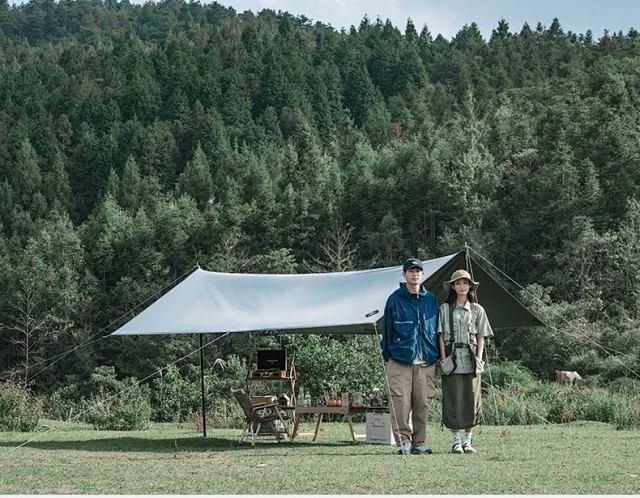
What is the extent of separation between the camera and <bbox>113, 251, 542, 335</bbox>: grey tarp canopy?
9.37 m

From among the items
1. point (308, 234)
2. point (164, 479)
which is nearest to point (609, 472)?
point (164, 479)

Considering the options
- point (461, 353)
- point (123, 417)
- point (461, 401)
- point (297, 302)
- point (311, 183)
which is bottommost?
point (123, 417)

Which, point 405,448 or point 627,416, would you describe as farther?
point 627,416

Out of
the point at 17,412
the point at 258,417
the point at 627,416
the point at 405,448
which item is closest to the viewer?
the point at 405,448

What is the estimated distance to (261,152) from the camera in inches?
2549

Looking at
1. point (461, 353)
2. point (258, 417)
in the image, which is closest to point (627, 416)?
point (258, 417)

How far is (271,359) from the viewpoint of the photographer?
10781 mm

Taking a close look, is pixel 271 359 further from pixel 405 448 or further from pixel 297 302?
pixel 405 448

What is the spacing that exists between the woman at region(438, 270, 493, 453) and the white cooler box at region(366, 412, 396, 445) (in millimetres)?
1522

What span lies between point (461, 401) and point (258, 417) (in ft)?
8.35

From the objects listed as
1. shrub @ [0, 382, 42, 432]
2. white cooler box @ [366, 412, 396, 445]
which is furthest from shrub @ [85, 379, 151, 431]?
white cooler box @ [366, 412, 396, 445]

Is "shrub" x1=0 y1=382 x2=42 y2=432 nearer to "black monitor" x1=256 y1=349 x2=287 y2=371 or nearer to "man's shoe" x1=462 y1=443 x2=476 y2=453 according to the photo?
"black monitor" x1=256 y1=349 x2=287 y2=371

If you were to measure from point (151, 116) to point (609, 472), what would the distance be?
69.6m

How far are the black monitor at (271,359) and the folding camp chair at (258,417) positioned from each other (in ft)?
2.69
